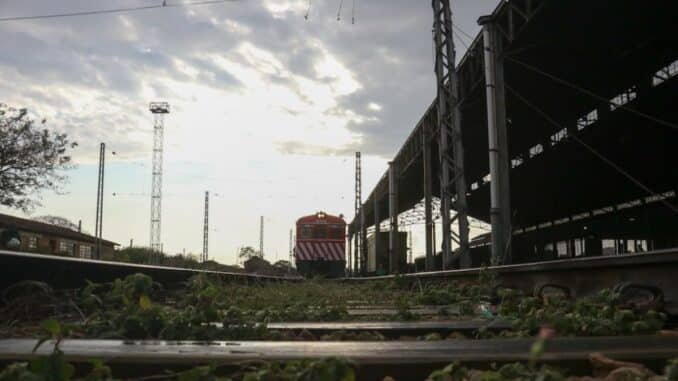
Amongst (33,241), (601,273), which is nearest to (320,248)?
(601,273)

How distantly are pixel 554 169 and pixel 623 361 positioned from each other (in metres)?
25.8

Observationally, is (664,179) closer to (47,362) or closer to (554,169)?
(554,169)

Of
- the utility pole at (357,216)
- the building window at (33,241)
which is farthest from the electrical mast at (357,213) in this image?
the building window at (33,241)

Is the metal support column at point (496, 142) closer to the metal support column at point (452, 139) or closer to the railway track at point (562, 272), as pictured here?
the metal support column at point (452, 139)

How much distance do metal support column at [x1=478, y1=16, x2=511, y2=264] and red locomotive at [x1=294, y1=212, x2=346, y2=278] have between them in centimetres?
1436

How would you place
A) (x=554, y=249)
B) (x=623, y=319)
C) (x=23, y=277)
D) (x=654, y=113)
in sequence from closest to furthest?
(x=623, y=319) → (x=23, y=277) → (x=654, y=113) → (x=554, y=249)

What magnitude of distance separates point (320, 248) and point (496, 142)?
15.0 metres

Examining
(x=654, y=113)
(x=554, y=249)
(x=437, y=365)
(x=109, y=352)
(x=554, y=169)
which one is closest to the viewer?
(x=437, y=365)

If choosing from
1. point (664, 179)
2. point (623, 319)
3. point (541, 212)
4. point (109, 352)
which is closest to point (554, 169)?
point (664, 179)

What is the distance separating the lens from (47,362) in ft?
4.25

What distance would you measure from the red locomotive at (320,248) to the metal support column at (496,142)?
47.1ft

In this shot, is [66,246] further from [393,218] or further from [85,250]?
[393,218]

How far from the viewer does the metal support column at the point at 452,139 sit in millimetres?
15188

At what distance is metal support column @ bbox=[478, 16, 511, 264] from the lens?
12.8 m
